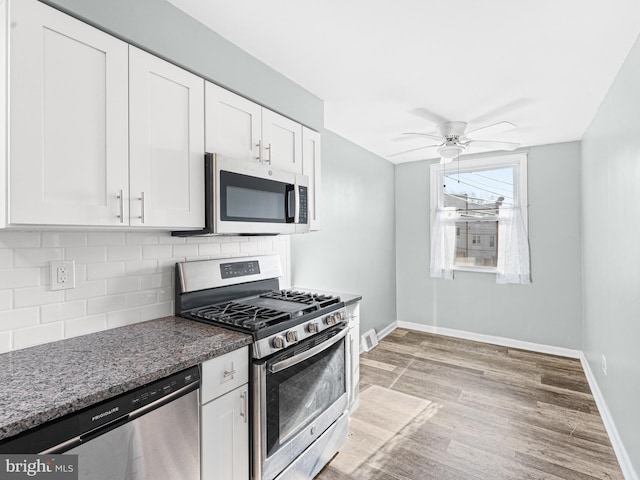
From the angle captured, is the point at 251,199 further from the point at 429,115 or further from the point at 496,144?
the point at 496,144

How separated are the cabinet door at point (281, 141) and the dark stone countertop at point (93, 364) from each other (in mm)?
1099

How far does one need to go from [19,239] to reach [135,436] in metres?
0.90

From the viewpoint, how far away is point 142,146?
4.87ft

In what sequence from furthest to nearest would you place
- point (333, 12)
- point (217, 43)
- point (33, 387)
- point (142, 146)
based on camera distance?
→ point (217, 43)
point (333, 12)
point (142, 146)
point (33, 387)

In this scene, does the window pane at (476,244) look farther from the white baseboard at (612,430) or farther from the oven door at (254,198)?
the oven door at (254,198)

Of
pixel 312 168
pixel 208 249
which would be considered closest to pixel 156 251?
pixel 208 249

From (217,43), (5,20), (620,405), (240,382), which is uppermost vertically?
(217,43)

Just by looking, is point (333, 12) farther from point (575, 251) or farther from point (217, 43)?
point (575, 251)

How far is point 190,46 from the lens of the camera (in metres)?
1.68

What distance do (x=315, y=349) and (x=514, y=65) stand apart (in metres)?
2.06

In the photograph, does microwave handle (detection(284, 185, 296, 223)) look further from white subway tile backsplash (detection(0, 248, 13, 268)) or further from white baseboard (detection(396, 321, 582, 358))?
white baseboard (detection(396, 321, 582, 358))

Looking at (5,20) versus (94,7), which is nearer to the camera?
(5,20)

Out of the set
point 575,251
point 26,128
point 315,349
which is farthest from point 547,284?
point 26,128

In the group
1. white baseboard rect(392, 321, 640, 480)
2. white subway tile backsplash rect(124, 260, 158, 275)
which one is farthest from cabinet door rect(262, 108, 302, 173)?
white baseboard rect(392, 321, 640, 480)
